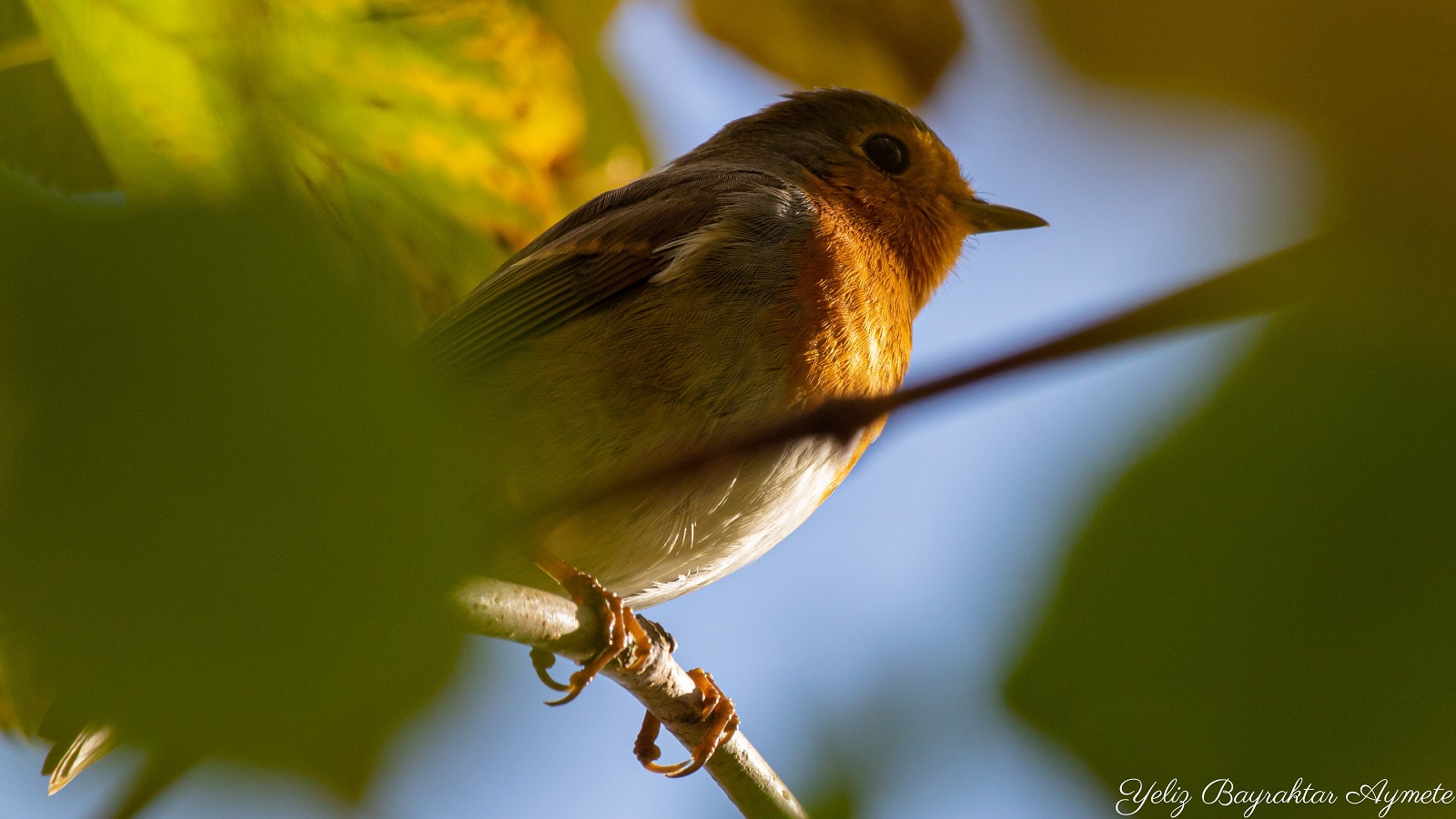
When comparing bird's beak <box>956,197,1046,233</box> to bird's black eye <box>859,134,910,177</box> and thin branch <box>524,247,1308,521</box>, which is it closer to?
bird's black eye <box>859,134,910,177</box>

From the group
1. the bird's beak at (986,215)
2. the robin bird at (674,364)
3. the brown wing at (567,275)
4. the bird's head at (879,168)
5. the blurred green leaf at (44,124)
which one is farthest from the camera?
the bird's beak at (986,215)

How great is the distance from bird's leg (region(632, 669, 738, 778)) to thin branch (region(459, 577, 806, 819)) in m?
0.03

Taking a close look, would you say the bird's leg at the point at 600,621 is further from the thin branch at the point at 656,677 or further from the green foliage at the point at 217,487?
the green foliage at the point at 217,487

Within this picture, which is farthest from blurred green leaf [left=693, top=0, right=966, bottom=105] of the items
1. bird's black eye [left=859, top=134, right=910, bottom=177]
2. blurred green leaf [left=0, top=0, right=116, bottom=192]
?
bird's black eye [left=859, top=134, right=910, bottom=177]

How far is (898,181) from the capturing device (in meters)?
3.69

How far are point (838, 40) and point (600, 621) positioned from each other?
3.78ft

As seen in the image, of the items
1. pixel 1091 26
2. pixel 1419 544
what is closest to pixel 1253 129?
pixel 1091 26

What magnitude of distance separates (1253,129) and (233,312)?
0.63 metres

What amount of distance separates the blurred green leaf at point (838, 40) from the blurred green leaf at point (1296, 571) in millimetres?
959

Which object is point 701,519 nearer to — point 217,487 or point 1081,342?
point 1081,342

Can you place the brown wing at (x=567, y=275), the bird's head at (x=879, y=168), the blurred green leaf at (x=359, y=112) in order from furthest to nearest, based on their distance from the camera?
the bird's head at (x=879, y=168) < the brown wing at (x=567, y=275) < the blurred green leaf at (x=359, y=112)

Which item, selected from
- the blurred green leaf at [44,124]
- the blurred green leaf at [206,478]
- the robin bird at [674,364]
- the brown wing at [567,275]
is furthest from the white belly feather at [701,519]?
the blurred green leaf at [206,478]

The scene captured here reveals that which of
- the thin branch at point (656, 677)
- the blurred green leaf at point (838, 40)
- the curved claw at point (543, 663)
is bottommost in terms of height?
the curved claw at point (543, 663)

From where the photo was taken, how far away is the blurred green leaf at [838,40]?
1668mm
